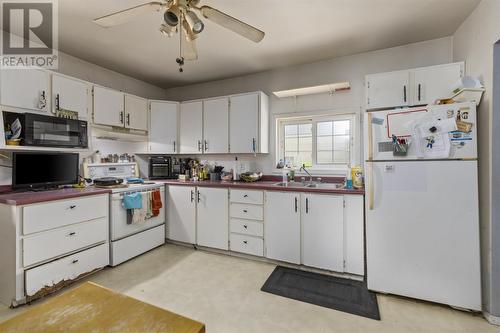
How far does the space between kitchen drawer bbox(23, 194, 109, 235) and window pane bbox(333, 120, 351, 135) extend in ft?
9.50

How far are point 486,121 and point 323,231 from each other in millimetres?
1621

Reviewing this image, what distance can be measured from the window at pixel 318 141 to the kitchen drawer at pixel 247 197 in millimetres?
766

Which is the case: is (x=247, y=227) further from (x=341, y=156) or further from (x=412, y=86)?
(x=412, y=86)

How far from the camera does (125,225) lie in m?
2.77

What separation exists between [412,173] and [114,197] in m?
3.00

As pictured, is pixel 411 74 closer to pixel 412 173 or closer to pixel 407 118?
pixel 407 118

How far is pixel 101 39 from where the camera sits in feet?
8.36

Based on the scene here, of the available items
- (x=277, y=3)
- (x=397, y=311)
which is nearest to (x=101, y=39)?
(x=277, y=3)

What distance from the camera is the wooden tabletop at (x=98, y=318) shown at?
0.88 meters

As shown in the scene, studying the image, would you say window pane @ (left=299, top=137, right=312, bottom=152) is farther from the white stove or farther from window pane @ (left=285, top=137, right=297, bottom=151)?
the white stove

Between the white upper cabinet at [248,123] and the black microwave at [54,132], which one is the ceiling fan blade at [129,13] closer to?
the black microwave at [54,132]

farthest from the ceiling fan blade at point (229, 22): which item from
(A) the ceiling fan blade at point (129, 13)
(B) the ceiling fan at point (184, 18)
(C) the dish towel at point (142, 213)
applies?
(C) the dish towel at point (142, 213)

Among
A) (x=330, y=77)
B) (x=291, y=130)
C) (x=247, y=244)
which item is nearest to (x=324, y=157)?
(x=291, y=130)

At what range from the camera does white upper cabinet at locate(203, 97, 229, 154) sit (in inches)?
132
